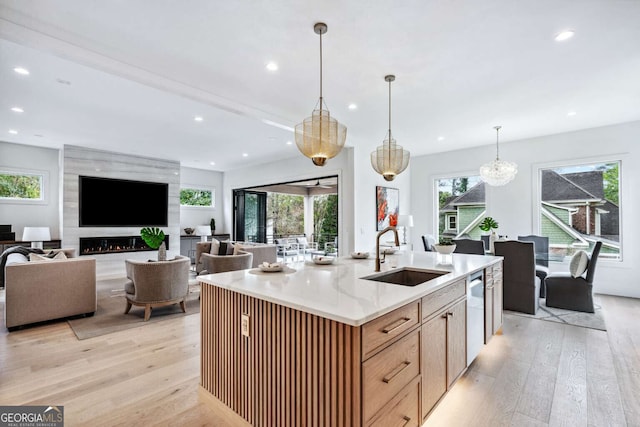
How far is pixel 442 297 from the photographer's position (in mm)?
2010

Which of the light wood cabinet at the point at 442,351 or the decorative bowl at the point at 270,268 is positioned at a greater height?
the decorative bowl at the point at 270,268

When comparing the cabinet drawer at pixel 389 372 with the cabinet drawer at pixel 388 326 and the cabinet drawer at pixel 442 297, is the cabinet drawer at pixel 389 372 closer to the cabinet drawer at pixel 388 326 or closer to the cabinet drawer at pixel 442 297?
the cabinet drawer at pixel 388 326

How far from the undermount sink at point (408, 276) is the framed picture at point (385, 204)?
3770mm

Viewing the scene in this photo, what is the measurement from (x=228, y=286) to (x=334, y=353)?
79 cm

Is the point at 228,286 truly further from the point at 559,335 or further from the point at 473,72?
the point at 559,335

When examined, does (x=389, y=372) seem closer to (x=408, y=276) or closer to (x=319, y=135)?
(x=408, y=276)

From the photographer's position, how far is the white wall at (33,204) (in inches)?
252

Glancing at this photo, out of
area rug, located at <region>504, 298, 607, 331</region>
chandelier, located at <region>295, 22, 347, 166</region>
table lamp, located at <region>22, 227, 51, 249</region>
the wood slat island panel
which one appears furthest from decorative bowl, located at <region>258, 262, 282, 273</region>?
table lamp, located at <region>22, 227, 51, 249</region>

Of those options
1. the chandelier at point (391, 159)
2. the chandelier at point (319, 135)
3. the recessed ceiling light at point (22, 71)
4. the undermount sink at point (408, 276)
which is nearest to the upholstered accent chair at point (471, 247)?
the chandelier at point (391, 159)

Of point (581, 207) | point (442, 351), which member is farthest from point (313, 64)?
point (581, 207)

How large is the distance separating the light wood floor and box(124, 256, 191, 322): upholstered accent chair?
0.44 metres

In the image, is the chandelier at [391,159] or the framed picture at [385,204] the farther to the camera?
the framed picture at [385,204]

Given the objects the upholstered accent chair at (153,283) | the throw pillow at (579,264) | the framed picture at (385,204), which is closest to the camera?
the upholstered accent chair at (153,283)

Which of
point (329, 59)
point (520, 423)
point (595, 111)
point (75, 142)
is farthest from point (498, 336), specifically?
point (75, 142)
